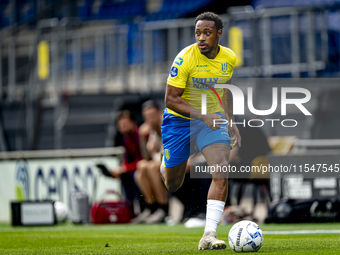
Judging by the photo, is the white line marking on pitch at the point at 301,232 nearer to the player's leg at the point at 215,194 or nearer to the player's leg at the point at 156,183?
the player's leg at the point at 215,194

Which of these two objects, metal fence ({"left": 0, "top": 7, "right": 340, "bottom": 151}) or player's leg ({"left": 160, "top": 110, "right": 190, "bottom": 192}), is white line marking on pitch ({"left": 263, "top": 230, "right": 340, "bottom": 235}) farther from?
metal fence ({"left": 0, "top": 7, "right": 340, "bottom": 151})

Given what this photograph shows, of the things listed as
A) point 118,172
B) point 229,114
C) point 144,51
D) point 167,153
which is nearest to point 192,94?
point 229,114

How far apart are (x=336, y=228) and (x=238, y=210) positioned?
1811 mm

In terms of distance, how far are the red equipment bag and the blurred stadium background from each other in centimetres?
101

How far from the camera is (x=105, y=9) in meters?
22.2

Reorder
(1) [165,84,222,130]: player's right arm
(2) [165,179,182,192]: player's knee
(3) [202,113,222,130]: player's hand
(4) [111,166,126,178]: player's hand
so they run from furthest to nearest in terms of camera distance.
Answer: (4) [111,166,126,178]: player's hand → (2) [165,179,182,192]: player's knee → (1) [165,84,222,130]: player's right arm → (3) [202,113,222,130]: player's hand

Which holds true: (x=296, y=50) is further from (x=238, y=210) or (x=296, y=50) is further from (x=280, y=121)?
(x=238, y=210)

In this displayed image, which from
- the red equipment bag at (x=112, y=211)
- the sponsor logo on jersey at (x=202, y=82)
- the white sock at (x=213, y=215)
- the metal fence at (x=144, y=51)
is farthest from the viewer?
the metal fence at (x=144, y=51)

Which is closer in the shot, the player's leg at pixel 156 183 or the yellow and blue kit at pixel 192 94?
the yellow and blue kit at pixel 192 94

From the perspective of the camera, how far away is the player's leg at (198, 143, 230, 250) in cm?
598

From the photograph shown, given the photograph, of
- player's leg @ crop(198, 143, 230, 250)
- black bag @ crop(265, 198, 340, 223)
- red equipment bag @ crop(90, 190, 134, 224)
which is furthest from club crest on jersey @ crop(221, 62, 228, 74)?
red equipment bag @ crop(90, 190, 134, 224)

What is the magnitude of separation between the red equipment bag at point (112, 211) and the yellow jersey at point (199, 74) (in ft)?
14.3

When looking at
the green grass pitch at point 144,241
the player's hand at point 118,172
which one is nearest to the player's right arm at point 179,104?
the green grass pitch at point 144,241

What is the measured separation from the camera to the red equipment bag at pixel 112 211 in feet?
35.8
